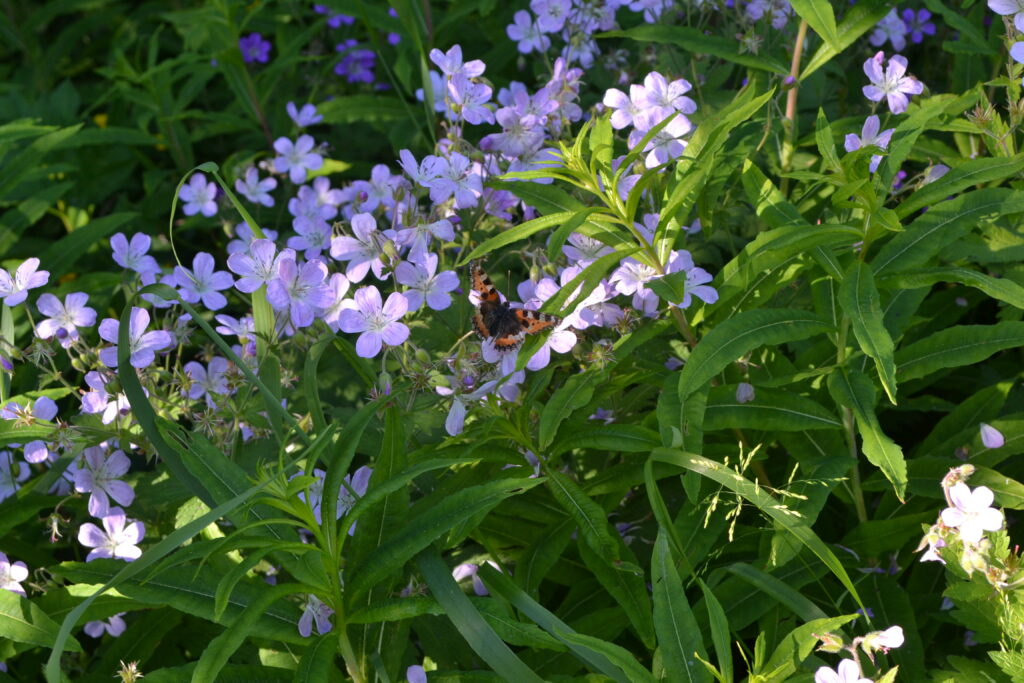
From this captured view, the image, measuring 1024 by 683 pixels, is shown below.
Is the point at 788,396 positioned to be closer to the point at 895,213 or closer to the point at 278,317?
the point at 895,213

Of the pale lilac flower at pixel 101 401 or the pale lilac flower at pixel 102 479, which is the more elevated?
the pale lilac flower at pixel 101 401

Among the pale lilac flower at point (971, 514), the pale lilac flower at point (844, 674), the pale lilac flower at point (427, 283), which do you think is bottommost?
the pale lilac flower at point (844, 674)

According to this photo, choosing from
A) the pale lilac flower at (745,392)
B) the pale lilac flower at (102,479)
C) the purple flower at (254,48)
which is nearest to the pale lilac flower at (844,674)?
the pale lilac flower at (745,392)

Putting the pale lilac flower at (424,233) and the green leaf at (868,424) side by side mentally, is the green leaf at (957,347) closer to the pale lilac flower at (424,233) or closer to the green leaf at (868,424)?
the green leaf at (868,424)

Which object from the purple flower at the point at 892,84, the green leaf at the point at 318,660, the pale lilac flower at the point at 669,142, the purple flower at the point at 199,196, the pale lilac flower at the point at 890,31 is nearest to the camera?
the green leaf at the point at 318,660

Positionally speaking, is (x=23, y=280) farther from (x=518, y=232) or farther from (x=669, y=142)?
(x=669, y=142)

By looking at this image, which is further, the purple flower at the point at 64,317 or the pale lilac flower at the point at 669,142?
the pale lilac flower at the point at 669,142

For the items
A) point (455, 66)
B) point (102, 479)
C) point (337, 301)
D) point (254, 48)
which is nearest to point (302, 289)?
point (337, 301)

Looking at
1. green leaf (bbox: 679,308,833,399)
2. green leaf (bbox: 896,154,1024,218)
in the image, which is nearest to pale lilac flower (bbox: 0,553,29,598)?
green leaf (bbox: 679,308,833,399)
